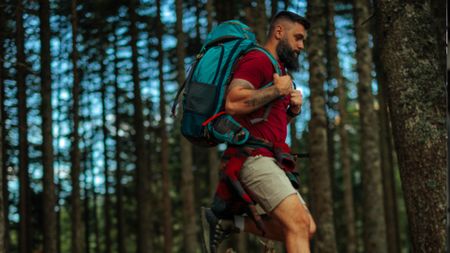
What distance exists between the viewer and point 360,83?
16.6 metres

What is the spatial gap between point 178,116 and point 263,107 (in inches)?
26.7

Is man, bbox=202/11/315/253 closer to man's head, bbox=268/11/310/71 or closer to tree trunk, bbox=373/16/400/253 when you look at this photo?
man's head, bbox=268/11/310/71

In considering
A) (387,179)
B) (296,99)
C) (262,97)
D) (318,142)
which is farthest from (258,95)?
(387,179)

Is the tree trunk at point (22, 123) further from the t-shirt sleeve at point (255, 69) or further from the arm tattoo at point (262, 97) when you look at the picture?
the arm tattoo at point (262, 97)

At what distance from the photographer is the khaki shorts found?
4672 millimetres

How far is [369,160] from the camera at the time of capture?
15594 mm

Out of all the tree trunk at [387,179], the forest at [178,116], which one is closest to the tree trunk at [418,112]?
the forest at [178,116]

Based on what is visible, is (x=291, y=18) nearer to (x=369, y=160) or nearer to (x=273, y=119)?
(x=273, y=119)

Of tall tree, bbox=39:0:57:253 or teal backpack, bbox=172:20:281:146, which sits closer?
teal backpack, bbox=172:20:281:146

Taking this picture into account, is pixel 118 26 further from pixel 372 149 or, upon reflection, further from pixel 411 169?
pixel 411 169

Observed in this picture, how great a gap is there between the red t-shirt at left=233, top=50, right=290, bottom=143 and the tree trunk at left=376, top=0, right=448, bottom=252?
2.66 feet

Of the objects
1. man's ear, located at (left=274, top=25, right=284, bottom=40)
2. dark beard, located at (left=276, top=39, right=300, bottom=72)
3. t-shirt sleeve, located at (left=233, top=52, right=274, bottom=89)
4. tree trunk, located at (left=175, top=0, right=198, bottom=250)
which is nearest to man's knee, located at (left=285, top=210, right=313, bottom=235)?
t-shirt sleeve, located at (left=233, top=52, right=274, bottom=89)

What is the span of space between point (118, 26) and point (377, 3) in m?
19.6

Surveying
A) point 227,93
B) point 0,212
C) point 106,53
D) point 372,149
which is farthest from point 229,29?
point 106,53
